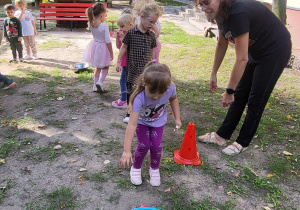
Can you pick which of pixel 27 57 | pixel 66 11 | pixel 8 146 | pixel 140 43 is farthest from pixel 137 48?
pixel 66 11

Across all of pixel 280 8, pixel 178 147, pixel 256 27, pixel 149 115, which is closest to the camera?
pixel 149 115

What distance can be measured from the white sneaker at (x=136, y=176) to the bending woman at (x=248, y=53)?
3.87ft

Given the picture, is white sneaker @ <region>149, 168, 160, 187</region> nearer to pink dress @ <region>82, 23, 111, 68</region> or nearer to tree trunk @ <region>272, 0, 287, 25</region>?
pink dress @ <region>82, 23, 111, 68</region>

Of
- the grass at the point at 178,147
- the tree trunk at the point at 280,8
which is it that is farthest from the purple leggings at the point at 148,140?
the tree trunk at the point at 280,8

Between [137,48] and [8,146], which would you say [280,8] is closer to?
[137,48]

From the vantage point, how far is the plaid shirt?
12.3 feet

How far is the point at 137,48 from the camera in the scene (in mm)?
3801

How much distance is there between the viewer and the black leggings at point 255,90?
3076mm

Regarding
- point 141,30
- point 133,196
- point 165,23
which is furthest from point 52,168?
point 165,23

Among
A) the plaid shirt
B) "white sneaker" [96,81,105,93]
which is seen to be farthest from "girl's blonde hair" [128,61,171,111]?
"white sneaker" [96,81,105,93]

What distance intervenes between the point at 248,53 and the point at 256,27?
0.38 meters

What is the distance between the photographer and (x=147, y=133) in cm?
283

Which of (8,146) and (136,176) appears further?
(8,146)

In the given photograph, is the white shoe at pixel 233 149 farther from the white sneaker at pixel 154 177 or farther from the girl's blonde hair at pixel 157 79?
the girl's blonde hair at pixel 157 79
